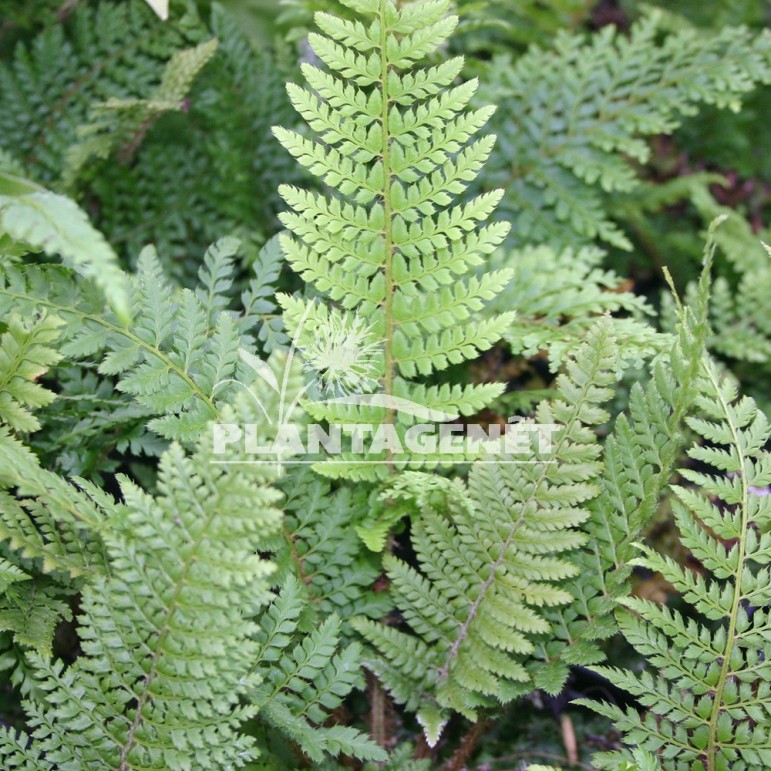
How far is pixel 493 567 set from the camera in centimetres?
121

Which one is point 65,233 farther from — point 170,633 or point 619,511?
point 619,511

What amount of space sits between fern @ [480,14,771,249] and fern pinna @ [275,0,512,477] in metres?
0.64

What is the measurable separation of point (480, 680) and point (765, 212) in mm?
1881

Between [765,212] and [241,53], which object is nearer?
[241,53]

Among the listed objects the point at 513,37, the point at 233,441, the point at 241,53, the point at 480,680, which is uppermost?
the point at 513,37

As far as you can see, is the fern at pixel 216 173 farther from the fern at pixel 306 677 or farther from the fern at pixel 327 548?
the fern at pixel 306 677

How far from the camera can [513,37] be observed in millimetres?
2176

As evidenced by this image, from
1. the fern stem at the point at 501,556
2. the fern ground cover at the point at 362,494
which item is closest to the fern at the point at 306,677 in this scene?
the fern ground cover at the point at 362,494

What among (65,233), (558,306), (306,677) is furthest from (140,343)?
(558,306)

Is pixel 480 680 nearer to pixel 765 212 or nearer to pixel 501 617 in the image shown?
pixel 501 617

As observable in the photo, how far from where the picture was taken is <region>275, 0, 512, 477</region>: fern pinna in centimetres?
115

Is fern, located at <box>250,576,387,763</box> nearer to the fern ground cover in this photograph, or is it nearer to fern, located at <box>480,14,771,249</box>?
the fern ground cover

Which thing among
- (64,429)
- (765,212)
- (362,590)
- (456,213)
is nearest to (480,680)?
(362,590)

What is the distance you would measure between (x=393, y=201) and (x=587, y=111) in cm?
82
